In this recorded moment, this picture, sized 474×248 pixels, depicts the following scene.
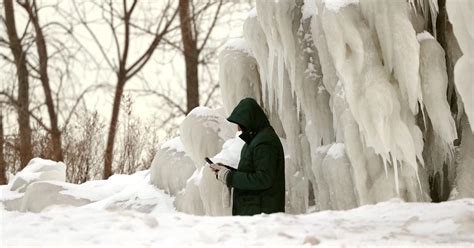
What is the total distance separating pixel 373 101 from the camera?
6.47 metres

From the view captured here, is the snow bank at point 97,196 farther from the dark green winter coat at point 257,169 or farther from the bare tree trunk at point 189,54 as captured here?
the bare tree trunk at point 189,54

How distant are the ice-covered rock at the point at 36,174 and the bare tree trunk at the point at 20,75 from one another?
3.30m

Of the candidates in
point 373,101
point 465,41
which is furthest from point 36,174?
point 465,41

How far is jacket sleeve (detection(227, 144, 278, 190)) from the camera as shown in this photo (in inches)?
201

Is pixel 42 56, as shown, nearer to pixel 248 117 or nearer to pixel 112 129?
pixel 112 129

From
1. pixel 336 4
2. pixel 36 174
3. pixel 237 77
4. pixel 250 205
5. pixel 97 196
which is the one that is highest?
pixel 336 4

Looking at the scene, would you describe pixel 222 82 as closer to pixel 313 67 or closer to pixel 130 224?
pixel 313 67

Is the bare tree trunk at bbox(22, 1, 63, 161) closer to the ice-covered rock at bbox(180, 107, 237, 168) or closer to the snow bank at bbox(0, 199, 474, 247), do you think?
the ice-covered rock at bbox(180, 107, 237, 168)

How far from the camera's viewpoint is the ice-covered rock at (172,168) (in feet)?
30.3

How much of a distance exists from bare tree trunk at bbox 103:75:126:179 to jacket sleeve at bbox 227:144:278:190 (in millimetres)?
9666

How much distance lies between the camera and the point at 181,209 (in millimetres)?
8773

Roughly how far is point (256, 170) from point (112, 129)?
36.1ft

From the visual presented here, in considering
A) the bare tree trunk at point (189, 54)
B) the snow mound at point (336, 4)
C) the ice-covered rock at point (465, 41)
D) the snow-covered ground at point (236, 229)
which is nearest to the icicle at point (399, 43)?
the snow mound at point (336, 4)

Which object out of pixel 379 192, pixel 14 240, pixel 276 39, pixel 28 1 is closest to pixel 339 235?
pixel 14 240
